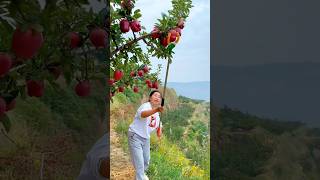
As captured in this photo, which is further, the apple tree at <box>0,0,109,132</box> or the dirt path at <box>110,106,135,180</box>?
the dirt path at <box>110,106,135,180</box>

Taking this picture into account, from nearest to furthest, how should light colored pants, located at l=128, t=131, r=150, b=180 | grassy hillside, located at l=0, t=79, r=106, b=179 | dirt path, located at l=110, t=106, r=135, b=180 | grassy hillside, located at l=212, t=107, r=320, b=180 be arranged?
1. light colored pants, located at l=128, t=131, r=150, b=180
2. grassy hillside, located at l=0, t=79, r=106, b=179
3. grassy hillside, located at l=212, t=107, r=320, b=180
4. dirt path, located at l=110, t=106, r=135, b=180

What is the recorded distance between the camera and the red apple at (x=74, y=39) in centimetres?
135

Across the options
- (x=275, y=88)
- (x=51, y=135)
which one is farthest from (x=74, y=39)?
(x=275, y=88)

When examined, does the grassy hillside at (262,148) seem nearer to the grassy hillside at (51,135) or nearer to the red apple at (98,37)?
the grassy hillside at (51,135)

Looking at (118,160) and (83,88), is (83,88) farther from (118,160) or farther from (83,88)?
(118,160)

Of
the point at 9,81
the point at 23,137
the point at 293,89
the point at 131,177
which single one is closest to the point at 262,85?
the point at 293,89

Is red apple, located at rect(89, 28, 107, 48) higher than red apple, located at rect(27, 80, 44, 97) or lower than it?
higher

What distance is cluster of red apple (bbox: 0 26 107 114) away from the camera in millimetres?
893

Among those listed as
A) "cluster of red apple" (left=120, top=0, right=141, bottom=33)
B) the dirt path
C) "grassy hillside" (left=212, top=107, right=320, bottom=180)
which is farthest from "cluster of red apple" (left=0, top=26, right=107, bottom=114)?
the dirt path

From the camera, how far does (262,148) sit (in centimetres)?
573

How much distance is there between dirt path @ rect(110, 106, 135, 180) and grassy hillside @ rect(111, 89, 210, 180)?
0.06 meters

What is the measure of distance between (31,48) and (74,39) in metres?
0.48

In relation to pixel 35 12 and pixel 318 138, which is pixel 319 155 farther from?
pixel 35 12

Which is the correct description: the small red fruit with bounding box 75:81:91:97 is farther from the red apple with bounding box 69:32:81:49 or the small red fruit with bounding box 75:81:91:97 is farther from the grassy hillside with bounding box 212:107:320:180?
the grassy hillside with bounding box 212:107:320:180
